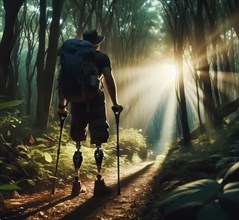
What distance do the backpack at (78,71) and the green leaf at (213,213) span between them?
302 cm

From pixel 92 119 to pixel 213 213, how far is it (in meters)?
3.34

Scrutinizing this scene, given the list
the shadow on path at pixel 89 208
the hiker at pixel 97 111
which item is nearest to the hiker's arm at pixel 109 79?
the hiker at pixel 97 111

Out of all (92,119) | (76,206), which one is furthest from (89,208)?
(92,119)

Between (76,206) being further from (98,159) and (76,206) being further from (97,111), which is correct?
(97,111)

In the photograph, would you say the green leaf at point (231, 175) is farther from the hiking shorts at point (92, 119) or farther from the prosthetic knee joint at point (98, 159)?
the prosthetic knee joint at point (98, 159)

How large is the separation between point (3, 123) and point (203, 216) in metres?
6.40

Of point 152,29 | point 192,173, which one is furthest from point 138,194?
point 152,29

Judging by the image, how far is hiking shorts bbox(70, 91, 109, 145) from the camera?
4.13 meters

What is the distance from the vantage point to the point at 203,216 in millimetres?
910

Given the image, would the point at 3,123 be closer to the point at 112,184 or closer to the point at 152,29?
the point at 112,184

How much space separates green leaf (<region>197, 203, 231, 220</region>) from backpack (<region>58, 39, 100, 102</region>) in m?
3.02

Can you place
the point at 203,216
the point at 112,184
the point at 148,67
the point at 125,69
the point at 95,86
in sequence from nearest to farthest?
1. the point at 203,216
2. the point at 95,86
3. the point at 112,184
4. the point at 125,69
5. the point at 148,67

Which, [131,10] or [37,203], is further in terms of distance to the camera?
[131,10]

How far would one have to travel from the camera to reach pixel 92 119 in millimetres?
4184
